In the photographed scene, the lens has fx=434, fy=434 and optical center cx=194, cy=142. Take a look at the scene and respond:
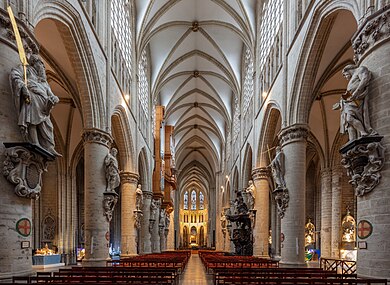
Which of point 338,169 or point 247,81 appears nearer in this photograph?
point 338,169

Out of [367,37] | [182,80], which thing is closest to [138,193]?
[182,80]

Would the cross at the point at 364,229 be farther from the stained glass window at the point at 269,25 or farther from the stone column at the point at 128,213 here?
the stone column at the point at 128,213

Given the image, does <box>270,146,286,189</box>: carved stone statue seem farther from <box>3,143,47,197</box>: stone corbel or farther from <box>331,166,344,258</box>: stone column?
<box>3,143,47,197</box>: stone corbel

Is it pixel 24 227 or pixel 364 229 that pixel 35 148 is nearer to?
pixel 24 227

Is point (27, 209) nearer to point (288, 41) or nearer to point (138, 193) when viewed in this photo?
point (288, 41)

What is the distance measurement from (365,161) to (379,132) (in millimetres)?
706

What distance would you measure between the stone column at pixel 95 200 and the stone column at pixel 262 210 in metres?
10.3

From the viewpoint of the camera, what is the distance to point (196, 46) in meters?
35.6

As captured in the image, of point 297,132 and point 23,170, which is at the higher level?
point 297,132

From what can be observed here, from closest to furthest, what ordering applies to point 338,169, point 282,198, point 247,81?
point 282,198, point 338,169, point 247,81

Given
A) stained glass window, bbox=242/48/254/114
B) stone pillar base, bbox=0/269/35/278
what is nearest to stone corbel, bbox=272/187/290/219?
stone pillar base, bbox=0/269/35/278

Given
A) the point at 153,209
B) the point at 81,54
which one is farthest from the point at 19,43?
the point at 153,209

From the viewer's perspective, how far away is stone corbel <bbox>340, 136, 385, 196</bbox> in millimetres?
9391

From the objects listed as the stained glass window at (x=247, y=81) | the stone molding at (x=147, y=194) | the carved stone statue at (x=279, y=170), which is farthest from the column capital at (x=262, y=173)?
the stone molding at (x=147, y=194)
